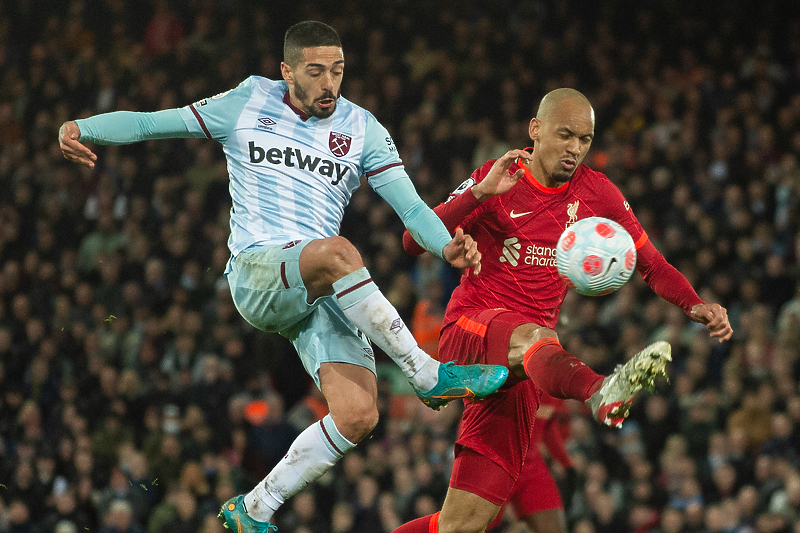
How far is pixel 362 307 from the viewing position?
192 inches

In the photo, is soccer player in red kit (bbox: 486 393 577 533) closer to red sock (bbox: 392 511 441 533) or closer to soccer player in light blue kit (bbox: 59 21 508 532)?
red sock (bbox: 392 511 441 533)

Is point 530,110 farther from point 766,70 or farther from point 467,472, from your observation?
point 467,472

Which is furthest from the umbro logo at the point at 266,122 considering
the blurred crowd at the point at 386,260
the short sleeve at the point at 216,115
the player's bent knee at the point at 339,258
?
the blurred crowd at the point at 386,260

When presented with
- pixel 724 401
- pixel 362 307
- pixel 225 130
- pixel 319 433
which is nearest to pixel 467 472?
pixel 319 433

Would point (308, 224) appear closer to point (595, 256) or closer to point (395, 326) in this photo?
point (395, 326)

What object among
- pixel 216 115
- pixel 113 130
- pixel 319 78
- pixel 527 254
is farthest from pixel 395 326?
pixel 113 130

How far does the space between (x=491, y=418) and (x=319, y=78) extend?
6.83ft

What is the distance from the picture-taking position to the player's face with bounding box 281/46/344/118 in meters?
5.26

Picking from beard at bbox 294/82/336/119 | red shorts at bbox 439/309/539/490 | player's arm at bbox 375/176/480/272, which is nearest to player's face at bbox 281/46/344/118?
beard at bbox 294/82/336/119

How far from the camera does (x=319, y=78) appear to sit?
5.28m

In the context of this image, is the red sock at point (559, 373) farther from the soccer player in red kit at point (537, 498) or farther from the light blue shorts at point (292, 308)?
the soccer player in red kit at point (537, 498)

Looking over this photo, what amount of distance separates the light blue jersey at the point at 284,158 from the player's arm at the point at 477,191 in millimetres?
321

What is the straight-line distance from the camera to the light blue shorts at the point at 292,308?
4.98 m

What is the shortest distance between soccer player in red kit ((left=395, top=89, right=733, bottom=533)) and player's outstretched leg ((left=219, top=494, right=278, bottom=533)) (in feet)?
2.96
